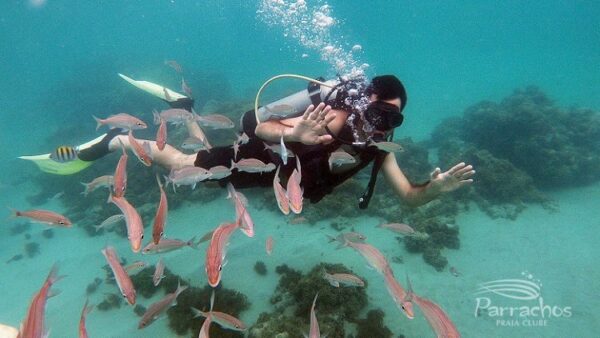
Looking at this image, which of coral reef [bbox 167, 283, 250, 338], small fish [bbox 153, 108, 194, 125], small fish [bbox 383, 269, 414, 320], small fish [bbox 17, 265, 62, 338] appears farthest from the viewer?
coral reef [bbox 167, 283, 250, 338]

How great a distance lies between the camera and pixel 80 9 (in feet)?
413

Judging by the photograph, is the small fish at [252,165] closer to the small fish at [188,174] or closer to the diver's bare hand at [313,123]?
the small fish at [188,174]

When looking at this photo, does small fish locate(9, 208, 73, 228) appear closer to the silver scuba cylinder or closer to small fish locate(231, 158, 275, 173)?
small fish locate(231, 158, 275, 173)

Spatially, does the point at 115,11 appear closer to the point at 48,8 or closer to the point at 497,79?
the point at 48,8

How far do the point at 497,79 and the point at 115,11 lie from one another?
152m

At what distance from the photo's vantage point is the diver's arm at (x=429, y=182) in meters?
4.02

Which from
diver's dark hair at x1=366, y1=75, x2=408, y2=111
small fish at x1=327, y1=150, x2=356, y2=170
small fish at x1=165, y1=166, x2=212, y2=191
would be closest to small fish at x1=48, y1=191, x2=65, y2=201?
small fish at x1=165, y1=166, x2=212, y2=191

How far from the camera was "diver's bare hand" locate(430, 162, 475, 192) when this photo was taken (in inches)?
157

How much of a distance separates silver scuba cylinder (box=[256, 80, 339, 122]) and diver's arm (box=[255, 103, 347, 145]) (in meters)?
0.28

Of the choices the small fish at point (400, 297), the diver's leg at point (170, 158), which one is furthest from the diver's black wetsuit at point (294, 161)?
the small fish at point (400, 297)

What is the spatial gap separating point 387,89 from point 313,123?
4.81 ft

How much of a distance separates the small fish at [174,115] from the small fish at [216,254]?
3.43 m

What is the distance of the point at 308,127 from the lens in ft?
11.0

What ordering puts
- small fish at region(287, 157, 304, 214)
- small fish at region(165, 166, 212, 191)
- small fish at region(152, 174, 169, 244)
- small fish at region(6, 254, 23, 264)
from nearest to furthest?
small fish at region(152, 174, 169, 244)
small fish at region(287, 157, 304, 214)
small fish at region(165, 166, 212, 191)
small fish at region(6, 254, 23, 264)
